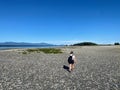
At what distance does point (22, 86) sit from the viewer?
15180 mm

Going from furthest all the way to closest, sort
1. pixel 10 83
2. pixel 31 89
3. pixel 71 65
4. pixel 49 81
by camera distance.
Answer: pixel 71 65 → pixel 49 81 → pixel 10 83 → pixel 31 89

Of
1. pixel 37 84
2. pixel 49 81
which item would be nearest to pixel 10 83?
pixel 37 84

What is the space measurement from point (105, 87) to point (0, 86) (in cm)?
850

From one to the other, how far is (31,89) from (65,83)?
134 inches

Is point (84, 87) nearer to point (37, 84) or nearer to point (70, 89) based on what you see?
point (70, 89)

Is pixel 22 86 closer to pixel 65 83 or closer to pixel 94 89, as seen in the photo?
pixel 65 83

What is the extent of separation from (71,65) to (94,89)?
10444 millimetres

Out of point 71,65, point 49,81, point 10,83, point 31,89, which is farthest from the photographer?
point 71,65

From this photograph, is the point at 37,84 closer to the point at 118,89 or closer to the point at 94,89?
the point at 94,89

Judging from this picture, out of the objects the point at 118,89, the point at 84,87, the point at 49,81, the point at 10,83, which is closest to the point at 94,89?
the point at 84,87

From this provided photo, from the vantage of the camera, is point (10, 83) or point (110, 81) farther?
point (110, 81)

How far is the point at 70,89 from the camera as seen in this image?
14594 millimetres

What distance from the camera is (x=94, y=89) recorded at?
14680mm

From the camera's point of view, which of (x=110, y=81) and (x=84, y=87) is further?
(x=110, y=81)
